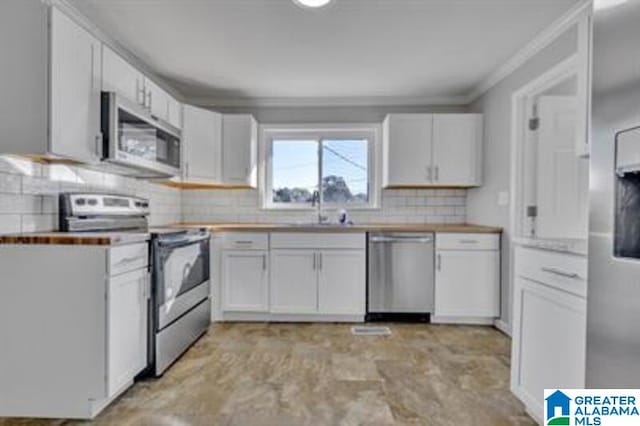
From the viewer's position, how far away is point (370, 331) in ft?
10.8

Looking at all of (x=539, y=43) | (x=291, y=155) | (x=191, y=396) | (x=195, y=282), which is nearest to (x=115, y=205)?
(x=195, y=282)

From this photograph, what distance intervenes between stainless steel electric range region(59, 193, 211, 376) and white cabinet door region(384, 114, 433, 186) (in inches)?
76.9

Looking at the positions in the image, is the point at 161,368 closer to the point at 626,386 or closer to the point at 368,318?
the point at 368,318

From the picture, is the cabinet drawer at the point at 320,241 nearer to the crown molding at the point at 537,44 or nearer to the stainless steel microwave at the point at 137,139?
the stainless steel microwave at the point at 137,139

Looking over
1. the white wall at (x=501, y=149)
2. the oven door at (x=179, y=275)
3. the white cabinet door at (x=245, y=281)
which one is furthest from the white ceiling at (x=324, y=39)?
the white cabinet door at (x=245, y=281)

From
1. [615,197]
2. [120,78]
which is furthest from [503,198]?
[120,78]

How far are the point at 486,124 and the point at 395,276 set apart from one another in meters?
1.72

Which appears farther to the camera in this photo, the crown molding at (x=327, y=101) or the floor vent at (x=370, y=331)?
the crown molding at (x=327, y=101)

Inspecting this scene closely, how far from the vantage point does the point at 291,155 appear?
4.27 metres

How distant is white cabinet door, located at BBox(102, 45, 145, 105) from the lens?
2.26m

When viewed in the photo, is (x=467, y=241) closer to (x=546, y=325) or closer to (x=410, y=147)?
(x=410, y=147)

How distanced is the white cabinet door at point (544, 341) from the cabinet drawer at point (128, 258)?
6.77 ft

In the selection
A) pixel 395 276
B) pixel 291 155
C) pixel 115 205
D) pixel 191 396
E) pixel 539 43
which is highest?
pixel 539 43

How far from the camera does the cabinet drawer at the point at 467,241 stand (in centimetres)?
342
